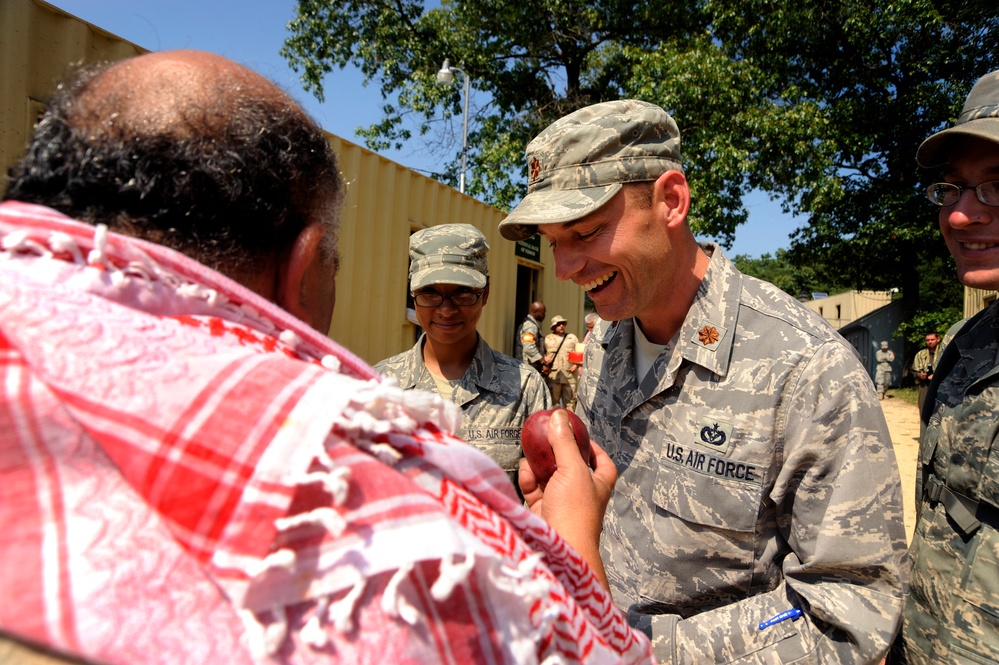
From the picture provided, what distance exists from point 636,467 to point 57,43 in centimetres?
401

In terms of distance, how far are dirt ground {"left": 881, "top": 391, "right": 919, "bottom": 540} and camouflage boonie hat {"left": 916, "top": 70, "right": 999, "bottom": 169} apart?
3.39 meters

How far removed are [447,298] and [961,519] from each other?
223cm

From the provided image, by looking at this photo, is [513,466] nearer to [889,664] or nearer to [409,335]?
[889,664]

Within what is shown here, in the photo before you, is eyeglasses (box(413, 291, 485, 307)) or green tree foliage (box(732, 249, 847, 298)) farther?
green tree foliage (box(732, 249, 847, 298))

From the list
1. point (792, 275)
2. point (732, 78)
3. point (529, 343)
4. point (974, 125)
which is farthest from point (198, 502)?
point (792, 275)

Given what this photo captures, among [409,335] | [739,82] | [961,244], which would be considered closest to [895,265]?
[739,82]

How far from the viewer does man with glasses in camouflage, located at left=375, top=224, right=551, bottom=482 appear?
10.3ft

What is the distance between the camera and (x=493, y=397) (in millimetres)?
3213

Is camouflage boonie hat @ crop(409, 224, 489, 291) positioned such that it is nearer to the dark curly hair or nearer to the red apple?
the red apple

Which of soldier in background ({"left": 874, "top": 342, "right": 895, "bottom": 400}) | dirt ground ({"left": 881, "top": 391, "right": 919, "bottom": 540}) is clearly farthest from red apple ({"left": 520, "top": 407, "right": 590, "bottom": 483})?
soldier in background ({"left": 874, "top": 342, "right": 895, "bottom": 400})

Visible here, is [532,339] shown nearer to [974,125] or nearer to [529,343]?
[529,343]

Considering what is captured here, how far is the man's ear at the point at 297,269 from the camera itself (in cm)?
103

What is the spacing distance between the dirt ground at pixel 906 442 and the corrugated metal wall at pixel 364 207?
4455mm

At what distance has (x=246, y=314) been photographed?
0.90m
